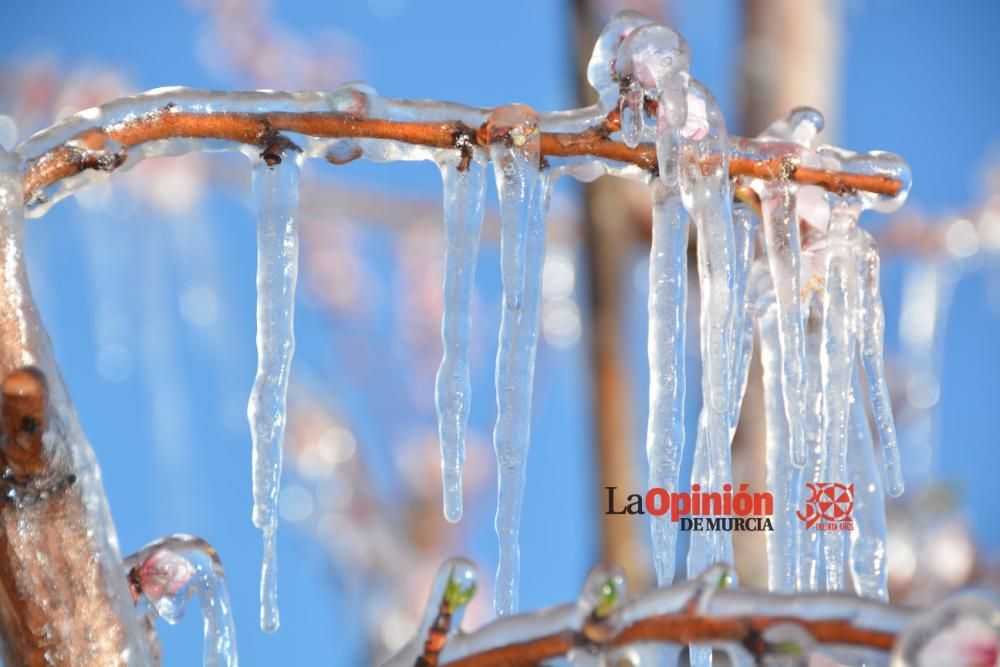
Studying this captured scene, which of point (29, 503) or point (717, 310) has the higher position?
point (717, 310)

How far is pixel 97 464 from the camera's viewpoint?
26.3 inches

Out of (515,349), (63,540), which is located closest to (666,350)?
(515,349)

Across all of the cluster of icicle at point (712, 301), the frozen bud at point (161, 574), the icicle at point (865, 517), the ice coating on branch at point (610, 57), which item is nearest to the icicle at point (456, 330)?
the cluster of icicle at point (712, 301)

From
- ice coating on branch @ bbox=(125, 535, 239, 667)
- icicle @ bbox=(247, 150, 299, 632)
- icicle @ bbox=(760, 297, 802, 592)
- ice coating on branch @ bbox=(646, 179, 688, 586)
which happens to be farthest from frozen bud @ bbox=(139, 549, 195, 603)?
icicle @ bbox=(760, 297, 802, 592)

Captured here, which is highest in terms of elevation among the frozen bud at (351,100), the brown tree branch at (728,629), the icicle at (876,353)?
the frozen bud at (351,100)

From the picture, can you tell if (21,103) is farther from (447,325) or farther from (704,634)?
(704,634)

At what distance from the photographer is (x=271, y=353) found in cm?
82

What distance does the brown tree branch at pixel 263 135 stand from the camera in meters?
0.71

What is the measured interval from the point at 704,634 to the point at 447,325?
1.17 ft

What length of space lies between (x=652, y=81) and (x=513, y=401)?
0.80ft

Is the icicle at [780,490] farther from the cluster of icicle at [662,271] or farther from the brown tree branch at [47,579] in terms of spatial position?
the brown tree branch at [47,579]

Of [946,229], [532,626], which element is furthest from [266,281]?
[946,229]
